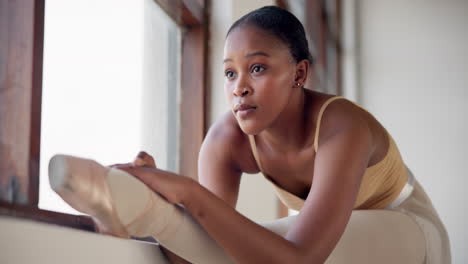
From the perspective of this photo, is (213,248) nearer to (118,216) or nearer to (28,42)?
(118,216)

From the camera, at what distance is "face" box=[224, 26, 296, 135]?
3.35ft

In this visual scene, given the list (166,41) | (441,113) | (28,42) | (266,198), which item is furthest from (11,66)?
(441,113)

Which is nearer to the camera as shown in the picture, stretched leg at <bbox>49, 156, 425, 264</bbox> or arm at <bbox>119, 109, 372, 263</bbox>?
stretched leg at <bbox>49, 156, 425, 264</bbox>

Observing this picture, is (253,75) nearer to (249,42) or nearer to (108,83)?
(249,42)

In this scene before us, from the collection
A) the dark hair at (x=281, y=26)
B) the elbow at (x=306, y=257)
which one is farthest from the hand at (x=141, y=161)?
the dark hair at (x=281, y=26)

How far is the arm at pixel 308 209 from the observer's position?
0.82 meters

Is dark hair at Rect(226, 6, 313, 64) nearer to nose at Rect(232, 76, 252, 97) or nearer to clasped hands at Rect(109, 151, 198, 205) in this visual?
nose at Rect(232, 76, 252, 97)

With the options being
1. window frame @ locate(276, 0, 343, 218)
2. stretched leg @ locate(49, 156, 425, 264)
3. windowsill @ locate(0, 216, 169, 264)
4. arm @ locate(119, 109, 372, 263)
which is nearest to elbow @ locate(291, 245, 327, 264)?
arm @ locate(119, 109, 372, 263)

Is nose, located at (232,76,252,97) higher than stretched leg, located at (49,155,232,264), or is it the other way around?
nose, located at (232,76,252,97)

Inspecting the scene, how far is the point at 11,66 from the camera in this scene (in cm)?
83

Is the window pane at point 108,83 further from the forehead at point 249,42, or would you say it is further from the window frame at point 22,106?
the forehead at point 249,42

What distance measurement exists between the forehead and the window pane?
0.27 meters

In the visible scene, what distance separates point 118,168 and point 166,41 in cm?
89

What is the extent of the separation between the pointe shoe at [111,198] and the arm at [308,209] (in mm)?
31
